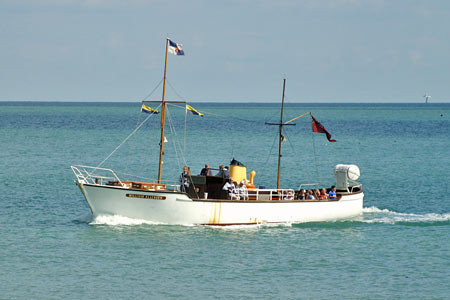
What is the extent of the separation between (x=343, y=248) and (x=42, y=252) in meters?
15.5

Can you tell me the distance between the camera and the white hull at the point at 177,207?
40781 mm

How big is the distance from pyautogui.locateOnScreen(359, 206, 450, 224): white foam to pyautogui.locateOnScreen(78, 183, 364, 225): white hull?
22.2ft

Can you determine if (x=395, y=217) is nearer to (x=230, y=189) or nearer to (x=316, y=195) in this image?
(x=316, y=195)

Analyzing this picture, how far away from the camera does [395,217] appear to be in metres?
47.4

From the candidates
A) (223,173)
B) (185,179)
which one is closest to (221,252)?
(185,179)

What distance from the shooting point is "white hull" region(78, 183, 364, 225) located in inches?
1606

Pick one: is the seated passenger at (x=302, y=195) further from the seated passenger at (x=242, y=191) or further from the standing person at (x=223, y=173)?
the standing person at (x=223, y=173)

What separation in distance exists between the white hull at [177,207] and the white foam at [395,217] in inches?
266

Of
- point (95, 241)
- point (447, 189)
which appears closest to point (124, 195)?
point (95, 241)

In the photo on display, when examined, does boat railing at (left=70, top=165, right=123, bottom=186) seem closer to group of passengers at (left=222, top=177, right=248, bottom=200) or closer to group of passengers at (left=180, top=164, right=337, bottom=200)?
group of passengers at (left=180, top=164, right=337, bottom=200)

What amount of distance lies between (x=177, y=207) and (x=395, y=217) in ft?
49.3
